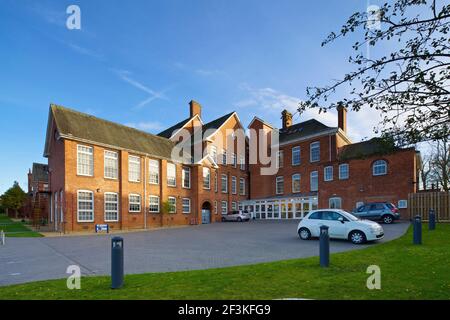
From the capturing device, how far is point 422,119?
4.30 meters

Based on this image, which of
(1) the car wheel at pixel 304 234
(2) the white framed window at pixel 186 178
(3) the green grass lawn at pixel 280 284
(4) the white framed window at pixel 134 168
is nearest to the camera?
(3) the green grass lawn at pixel 280 284

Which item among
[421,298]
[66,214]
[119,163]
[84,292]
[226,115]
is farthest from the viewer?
[226,115]

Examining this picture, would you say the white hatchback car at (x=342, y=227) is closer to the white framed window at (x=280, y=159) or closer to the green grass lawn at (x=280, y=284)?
the green grass lawn at (x=280, y=284)

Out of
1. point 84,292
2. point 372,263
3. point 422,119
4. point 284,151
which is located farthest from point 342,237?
point 284,151

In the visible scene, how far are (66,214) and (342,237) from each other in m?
19.5

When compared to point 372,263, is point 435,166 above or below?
above

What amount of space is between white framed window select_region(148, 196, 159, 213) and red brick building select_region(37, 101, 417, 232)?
10cm

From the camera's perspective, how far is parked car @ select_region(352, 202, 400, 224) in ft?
70.4

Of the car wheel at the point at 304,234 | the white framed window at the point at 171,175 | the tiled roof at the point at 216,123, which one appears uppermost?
the tiled roof at the point at 216,123

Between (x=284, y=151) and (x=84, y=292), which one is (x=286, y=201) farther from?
(x=84, y=292)

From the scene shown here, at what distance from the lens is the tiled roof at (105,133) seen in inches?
950

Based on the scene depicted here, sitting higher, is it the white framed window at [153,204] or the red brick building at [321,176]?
the red brick building at [321,176]

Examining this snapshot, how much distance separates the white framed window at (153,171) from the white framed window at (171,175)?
1.49 meters

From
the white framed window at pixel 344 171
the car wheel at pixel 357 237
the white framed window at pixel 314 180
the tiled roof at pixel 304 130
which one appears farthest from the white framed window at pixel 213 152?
the car wheel at pixel 357 237
